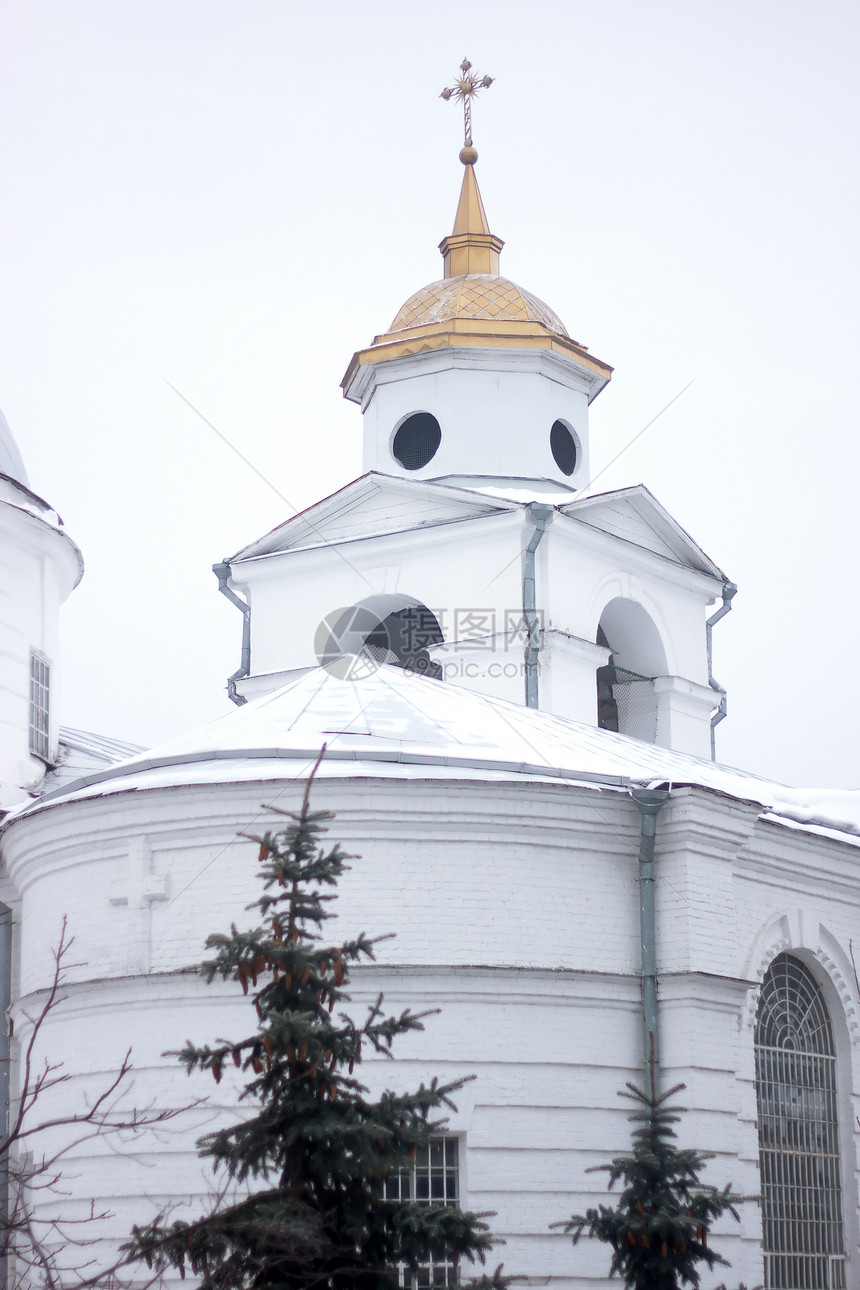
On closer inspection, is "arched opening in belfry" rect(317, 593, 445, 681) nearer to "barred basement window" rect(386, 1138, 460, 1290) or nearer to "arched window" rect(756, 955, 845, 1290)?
"arched window" rect(756, 955, 845, 1290)

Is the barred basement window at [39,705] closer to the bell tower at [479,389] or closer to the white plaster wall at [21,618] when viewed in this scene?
the white plaster wall at [21,618]

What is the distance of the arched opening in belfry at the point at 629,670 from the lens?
21375 millimetres

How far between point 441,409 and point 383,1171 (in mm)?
14066

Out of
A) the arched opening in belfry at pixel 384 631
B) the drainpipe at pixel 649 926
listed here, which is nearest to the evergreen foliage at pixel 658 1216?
the drainpipe at pixel 649 926

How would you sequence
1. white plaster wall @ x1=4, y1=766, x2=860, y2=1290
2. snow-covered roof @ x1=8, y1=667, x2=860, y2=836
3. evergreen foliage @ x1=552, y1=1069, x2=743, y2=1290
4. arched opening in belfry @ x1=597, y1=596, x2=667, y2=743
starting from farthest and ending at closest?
arched opening in belfry @ x1=597, y1=596, x2=667, y2=743, snow-covered roof @ x1=8, y1=667, x2=860, y2=836, white plaster wall @ x1=4, y1=766, x2=860, y2=1290, evergreen foliage @ x1=552, y1=1069, x2=743, y2=1290

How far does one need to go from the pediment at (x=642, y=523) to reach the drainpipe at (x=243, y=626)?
4.38m

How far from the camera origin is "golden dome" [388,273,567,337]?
70.8ft

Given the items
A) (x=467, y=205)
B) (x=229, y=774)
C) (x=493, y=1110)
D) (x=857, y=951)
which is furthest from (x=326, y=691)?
(x=467, y=205)

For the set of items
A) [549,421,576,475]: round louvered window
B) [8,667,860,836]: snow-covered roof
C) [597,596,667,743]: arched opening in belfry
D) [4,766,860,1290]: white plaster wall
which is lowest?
[4,766,860,1290]: white plaster wall

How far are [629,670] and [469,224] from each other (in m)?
6.32

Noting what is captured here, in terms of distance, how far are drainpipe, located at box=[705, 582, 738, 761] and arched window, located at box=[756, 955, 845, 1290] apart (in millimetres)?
6530

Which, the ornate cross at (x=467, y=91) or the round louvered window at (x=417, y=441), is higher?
the ornate cross at (x=467, y=91)

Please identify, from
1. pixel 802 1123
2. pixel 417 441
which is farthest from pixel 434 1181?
pixel 417 441

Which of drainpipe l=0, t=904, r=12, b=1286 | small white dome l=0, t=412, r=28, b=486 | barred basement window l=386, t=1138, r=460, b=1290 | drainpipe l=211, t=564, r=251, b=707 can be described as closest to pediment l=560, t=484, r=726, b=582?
drainpipe l=211, t=564, r=251, b=707
